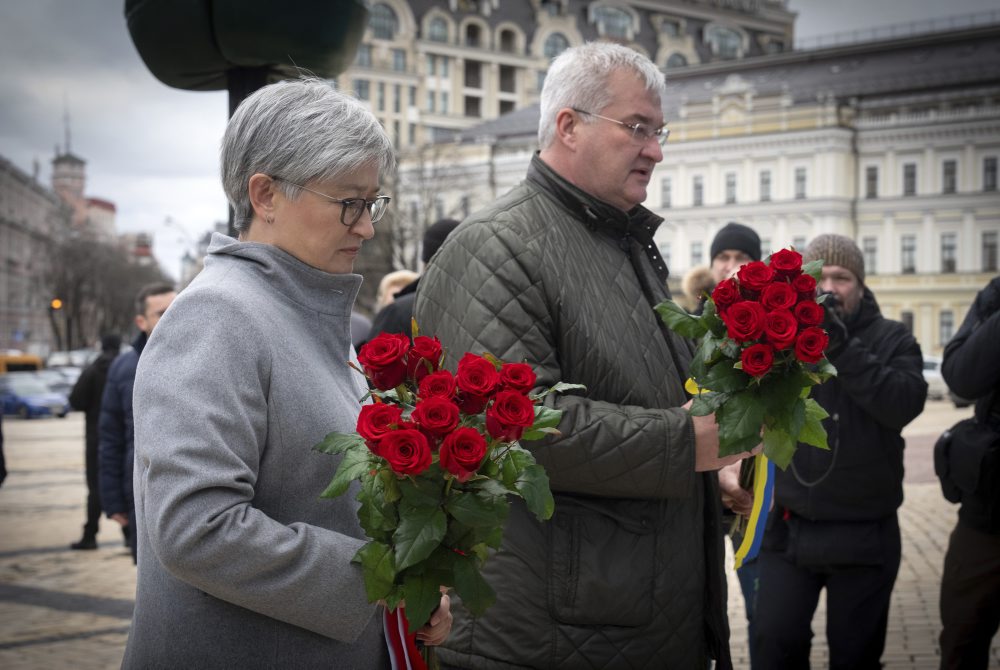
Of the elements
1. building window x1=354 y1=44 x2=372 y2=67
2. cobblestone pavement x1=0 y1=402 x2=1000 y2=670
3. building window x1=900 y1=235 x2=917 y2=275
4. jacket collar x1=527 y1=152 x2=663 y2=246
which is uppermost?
building window x1=354 y1=44 x2=372 y2=67

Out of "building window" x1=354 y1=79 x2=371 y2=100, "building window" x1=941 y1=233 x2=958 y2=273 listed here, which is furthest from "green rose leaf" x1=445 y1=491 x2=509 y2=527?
"building window" x1=354 y1=79 x2=371 y2=100

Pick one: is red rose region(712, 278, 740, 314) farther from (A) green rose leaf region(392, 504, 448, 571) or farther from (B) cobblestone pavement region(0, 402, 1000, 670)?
(B) cobblestone pavement region(0, 402, 1000, 670)

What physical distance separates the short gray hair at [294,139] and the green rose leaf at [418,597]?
2.63ft

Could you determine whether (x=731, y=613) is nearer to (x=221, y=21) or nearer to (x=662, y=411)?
(x=662, y=411)

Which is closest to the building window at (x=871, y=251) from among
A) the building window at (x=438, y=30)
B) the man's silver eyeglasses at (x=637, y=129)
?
the building window at (x=438, y=30)

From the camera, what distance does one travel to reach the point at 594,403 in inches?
105

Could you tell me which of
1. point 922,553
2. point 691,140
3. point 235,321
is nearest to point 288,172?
point 235,321

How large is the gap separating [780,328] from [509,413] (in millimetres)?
794

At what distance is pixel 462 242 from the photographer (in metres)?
2.89

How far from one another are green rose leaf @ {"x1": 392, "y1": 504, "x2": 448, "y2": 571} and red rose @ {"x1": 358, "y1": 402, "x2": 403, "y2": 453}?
141mm

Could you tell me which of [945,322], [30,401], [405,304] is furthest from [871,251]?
[405,304]

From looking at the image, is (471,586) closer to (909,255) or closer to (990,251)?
(990,251)

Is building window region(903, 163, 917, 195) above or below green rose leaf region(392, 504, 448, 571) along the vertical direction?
above

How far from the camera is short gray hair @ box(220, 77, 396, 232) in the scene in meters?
2.09
